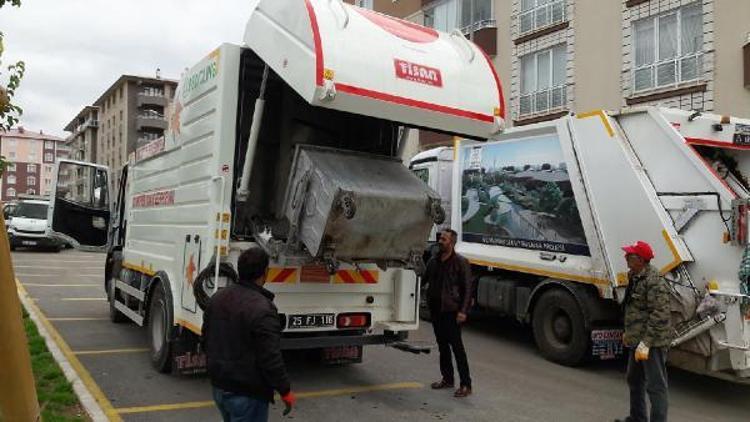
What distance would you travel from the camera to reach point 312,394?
616 cm

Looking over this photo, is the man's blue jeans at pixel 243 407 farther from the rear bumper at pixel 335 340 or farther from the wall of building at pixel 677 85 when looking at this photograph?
the wall of building at pixel 677 85

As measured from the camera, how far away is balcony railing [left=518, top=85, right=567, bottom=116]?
1902cm

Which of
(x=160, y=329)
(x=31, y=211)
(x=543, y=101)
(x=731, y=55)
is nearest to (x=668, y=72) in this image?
(x=731, y=55)

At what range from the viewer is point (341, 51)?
16.0 ft

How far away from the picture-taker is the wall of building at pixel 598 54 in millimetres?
17234

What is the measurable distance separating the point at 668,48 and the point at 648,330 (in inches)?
516

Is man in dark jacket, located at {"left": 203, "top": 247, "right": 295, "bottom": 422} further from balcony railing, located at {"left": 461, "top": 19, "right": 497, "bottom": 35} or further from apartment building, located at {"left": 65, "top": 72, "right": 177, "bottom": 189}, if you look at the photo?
apartment building, located at {"left": 65, "top": 72, "right": 177, "bottom": 189}

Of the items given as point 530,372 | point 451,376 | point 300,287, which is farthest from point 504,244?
point 300,287

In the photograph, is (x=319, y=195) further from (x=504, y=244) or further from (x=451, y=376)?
(x=504, y=244)

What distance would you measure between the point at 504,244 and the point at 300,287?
159 inches

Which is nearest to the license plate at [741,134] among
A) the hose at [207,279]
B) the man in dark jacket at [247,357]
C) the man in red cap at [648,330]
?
the man in red cap at [648,330]

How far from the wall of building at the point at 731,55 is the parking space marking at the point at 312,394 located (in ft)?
37.8

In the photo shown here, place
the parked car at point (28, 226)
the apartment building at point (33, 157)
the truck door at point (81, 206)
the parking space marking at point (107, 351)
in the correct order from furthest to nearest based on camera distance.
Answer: the apartment building at point (33, 157)
the parked car at point (28, 226)
the truck door at point (81, 206)
the parking space marking at point (107, 351)

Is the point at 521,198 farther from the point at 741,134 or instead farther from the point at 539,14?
the point at 539,14
